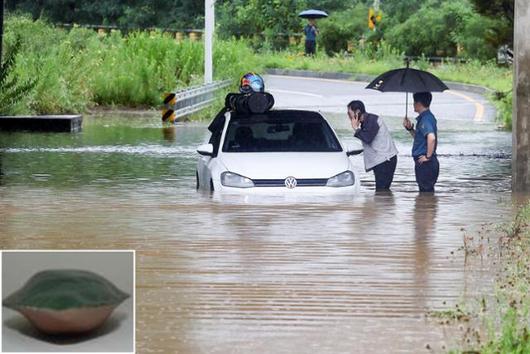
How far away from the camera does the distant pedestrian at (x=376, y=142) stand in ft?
65.3

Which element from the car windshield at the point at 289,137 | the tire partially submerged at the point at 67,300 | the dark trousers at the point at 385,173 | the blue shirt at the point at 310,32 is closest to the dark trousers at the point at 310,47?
the blue shirt at the point at 310,32

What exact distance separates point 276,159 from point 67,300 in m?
11.9

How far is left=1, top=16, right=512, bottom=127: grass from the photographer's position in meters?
38.5

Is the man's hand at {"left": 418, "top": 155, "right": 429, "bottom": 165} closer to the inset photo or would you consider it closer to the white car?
the white car

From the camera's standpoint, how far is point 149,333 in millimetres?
9539

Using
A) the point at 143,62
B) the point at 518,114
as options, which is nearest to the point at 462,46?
the point at 143,62

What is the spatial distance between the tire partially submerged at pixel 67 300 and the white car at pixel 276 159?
11.2 m

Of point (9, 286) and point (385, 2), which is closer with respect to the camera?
point (9, 286)

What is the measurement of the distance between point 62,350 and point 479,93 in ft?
148

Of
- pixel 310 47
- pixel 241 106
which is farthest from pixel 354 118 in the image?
pixel 310 47

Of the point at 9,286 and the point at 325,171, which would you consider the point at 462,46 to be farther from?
the point at 9,286

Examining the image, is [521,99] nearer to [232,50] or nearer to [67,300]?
[67,300]

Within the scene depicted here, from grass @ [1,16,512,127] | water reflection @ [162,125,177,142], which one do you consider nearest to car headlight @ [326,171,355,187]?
water reflection @ [162,125,177,142]

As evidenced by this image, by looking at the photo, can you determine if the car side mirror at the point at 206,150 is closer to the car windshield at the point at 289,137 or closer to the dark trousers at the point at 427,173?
the car windshield at the point at 289,137
